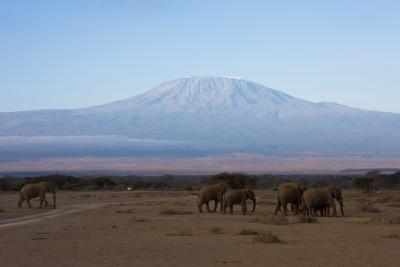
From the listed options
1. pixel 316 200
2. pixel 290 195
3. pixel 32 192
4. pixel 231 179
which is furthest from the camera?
pixel 231 179

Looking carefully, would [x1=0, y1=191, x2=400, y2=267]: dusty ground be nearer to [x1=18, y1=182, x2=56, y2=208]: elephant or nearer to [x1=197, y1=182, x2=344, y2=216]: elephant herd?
[x1=197, y1=182, x2=344, y2=216]: elephant herd

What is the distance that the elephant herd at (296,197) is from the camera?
32938 mm

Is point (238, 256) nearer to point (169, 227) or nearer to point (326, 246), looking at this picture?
point (326, 246)

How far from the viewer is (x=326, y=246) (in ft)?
66.0

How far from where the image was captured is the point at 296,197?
3481 cm

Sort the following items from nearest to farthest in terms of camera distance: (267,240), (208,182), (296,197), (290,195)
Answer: (267,240), (290,195), (296,197), (208,182)

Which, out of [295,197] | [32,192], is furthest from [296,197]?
[32,192]

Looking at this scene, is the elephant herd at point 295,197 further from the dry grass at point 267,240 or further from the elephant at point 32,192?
the dry grass at point 267,240

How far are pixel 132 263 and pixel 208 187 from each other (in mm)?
22220

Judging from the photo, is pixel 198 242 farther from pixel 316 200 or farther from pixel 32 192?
pixel 32 192

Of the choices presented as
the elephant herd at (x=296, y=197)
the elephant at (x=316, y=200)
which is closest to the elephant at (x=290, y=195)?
the elephant herd at (x=296, y=197)

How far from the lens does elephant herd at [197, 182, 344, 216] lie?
3294 cm

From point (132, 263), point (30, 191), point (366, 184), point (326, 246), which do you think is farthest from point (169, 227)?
point (366, 184)

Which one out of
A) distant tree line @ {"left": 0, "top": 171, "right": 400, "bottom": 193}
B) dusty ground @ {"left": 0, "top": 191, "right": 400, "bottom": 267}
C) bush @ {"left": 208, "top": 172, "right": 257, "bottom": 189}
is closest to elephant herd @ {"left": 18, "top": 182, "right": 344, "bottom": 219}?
dusty ground @ {"left": 0, "top": 191, "right": 400, "bottom": 267}
